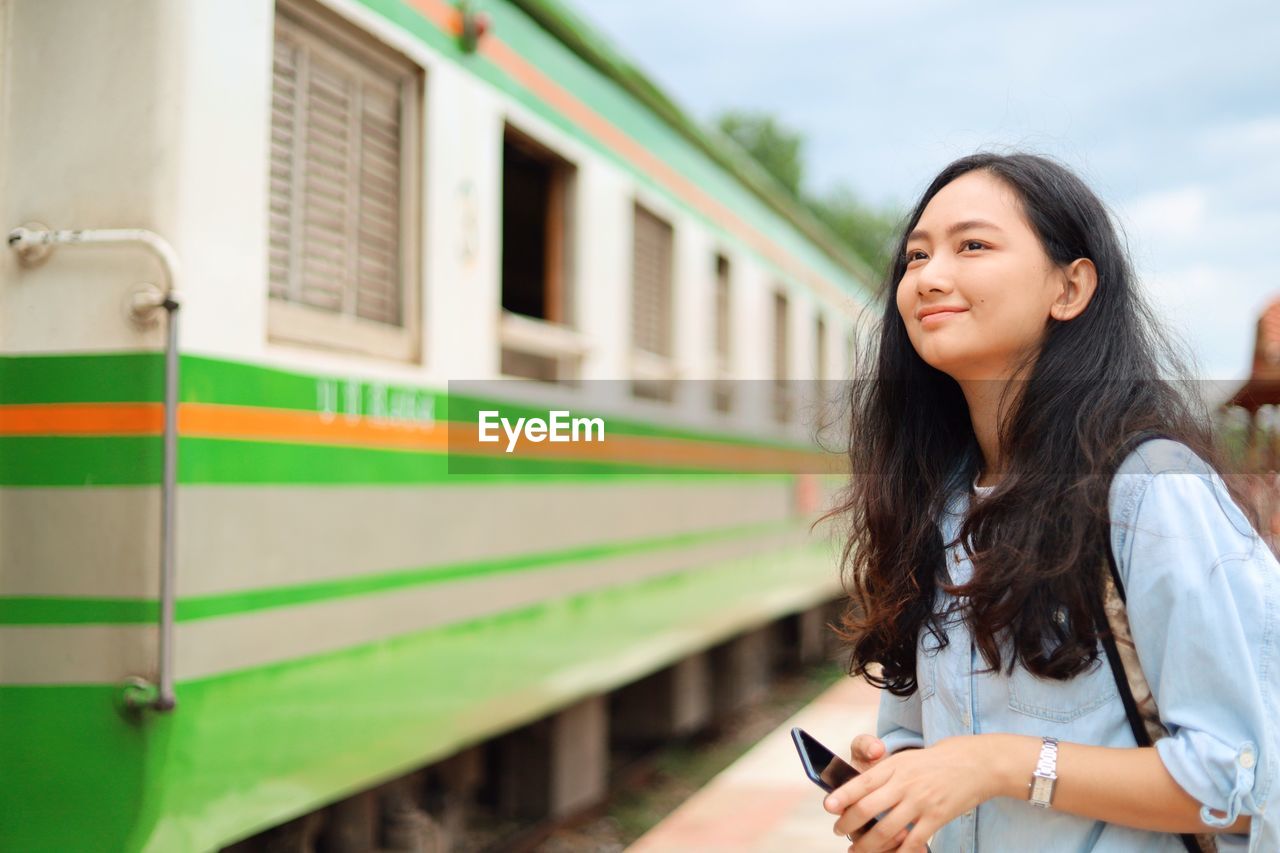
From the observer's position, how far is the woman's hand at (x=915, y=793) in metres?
1.33

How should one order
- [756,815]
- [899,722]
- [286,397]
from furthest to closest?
1. [756,815]
2. [286,397]
3. [899,722]

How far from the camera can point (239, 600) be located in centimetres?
289

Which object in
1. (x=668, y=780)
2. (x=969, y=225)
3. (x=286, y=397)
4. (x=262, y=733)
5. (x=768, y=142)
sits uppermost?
(x=768, y=142)

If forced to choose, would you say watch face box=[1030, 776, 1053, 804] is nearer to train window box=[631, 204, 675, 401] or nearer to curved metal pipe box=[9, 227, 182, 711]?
curved metal pipe box=[9, 227, 182, 711]

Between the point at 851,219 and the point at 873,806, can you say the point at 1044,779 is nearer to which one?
the point at 873,806

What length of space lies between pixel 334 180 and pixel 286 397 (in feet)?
2.15

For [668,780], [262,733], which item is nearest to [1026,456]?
[262,733]

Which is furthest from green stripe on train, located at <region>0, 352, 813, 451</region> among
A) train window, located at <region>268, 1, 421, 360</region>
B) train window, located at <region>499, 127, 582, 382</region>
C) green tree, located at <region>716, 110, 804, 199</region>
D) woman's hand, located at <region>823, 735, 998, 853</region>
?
→ green tree, located at <region>716, 110, 804, 199</region>

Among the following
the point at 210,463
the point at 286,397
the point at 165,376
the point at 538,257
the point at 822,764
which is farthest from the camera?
the point at 538,257

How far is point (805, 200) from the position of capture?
53844 mm

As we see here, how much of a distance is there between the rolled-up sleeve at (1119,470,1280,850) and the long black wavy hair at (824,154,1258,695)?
7cm

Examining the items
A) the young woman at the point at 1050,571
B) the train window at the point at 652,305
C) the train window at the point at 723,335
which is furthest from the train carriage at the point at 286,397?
the train window at the point at 723,335

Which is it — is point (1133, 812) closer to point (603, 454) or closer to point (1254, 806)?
point (1254, 806)

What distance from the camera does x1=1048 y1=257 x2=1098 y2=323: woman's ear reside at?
150cm
